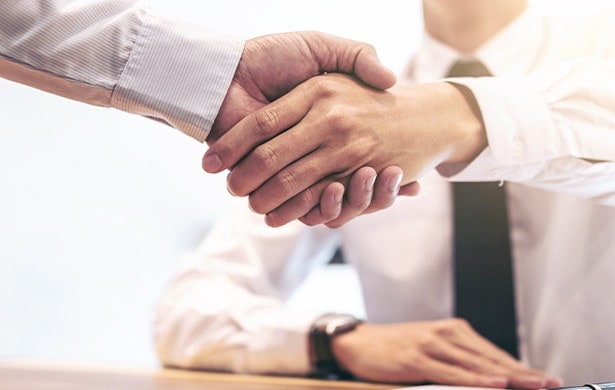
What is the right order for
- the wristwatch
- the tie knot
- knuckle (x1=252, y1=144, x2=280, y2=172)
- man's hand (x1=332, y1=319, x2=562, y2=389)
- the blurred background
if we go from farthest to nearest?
the blurred background → the tie knot → the wristwatch → man's hand (x1=332, y1=319, x2=562, y2=389) → knuckle (x1=252, y1=144, x2=280, y2=172)

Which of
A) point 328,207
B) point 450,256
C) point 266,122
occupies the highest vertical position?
point 266,122

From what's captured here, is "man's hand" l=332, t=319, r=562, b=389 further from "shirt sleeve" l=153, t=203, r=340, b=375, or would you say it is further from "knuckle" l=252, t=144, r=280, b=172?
"knuckle" l=252, t=144, r=280, b=172

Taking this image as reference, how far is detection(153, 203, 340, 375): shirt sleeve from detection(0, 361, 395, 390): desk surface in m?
0.10

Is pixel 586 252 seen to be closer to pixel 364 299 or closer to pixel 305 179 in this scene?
pixel 364 299

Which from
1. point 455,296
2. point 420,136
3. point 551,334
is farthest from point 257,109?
point 551,334

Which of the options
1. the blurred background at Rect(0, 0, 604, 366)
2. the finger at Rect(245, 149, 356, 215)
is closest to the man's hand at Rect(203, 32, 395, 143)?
the finger at Rect(245, 149, 356, 215)

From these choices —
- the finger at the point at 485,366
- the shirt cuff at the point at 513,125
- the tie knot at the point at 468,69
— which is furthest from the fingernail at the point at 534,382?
the tie knot at the point at 468,69

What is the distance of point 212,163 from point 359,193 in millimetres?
190

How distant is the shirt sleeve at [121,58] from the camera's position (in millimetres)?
872

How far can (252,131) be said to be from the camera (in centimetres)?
87

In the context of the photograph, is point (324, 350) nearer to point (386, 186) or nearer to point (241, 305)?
point (241, 305)

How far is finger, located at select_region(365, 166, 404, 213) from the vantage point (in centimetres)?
92

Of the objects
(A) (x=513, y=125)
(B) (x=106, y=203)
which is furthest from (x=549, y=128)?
(B) (x=106, y=203)

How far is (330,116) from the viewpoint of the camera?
2.89 feet
